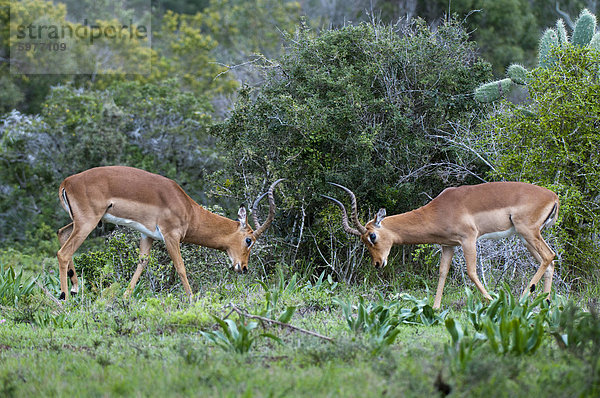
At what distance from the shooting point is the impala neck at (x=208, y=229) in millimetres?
8672

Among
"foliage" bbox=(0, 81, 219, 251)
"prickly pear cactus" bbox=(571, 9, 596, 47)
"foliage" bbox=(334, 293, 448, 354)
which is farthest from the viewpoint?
"foliage" bbox=(0, 81, 219, 251)

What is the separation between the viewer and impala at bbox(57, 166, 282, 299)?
798 centimetres

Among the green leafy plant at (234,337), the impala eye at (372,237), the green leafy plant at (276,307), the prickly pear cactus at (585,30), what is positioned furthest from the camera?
the prickly pear cactus at (585,30)

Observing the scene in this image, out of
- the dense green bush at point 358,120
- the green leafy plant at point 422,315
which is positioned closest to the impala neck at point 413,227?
the green leafy plant at point 422,315

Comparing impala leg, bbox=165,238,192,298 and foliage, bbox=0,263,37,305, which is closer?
foliage, bbox=0,263,37,305

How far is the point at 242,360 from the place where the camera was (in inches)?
195

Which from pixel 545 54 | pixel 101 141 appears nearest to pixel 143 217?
pixel 545 54

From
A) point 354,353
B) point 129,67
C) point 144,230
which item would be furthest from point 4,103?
point 354,353

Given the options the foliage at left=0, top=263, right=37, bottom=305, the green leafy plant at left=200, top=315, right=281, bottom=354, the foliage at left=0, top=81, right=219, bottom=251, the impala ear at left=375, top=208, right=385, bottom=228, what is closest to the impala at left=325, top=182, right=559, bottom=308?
the impala ear at left=375, top=208, right=385, bottom=228

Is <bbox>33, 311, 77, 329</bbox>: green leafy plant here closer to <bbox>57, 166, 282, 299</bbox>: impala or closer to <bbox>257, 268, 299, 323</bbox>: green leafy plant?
<bbox>57, 166, 282, 299</bbox>: impala

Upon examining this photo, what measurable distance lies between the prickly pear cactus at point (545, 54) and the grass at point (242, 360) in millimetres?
3929

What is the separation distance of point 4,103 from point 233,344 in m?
19.9

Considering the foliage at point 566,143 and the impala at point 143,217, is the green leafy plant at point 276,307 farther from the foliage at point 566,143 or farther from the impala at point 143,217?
the foliage at point 566,143

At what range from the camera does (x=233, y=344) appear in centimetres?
524
